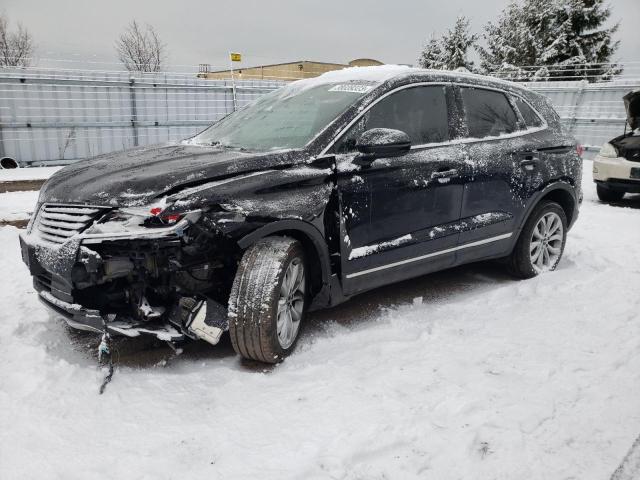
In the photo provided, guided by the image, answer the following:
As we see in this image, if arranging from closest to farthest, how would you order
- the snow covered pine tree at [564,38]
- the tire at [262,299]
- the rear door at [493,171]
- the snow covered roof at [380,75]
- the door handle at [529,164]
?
the tire at [262,299], the snow covered roof at [380,75], the rear door at [493,171], the door handle at [529,164], the snow covered pine tree at [564,38]

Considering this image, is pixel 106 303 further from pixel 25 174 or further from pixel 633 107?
pixel 633 107

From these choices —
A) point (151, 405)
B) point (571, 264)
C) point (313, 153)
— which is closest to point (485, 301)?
point (571, 264)

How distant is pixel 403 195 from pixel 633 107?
7.12m

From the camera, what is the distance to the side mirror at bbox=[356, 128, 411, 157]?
3131mm

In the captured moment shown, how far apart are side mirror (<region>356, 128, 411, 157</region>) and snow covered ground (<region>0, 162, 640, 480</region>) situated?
48.3 inches

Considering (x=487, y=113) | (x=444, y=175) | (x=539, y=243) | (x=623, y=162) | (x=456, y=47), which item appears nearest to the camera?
(x=444, y=175)

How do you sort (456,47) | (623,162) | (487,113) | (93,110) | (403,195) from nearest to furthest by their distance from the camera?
1. (403,195)
2. (487,113)
3. (623,162)
4. (93,110)
5. (456,47)

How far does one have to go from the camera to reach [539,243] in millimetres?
4605

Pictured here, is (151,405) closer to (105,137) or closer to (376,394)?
(376,394)

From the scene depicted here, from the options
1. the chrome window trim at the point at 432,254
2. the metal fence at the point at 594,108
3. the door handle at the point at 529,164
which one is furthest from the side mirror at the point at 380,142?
the metal fence at the point at 594,108

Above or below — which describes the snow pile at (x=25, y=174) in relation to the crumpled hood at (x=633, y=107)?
below

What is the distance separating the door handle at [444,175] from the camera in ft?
11.8

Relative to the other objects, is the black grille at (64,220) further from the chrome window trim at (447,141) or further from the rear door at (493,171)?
the rear door at (493,171)

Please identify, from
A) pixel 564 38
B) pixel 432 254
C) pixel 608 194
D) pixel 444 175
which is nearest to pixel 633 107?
pixel 608 194
